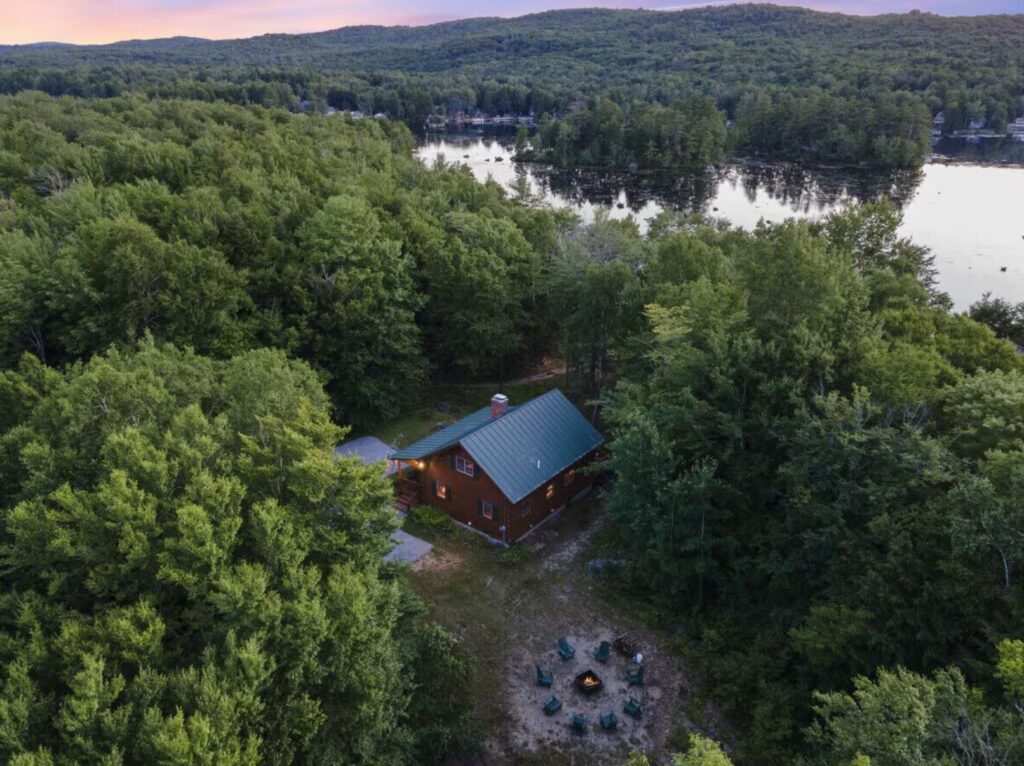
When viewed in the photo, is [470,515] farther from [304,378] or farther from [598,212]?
[598,212]

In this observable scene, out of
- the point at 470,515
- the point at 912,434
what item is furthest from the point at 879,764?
the point at 470,515

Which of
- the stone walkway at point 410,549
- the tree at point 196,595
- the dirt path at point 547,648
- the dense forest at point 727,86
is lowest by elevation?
the stone walkway at point 410,549

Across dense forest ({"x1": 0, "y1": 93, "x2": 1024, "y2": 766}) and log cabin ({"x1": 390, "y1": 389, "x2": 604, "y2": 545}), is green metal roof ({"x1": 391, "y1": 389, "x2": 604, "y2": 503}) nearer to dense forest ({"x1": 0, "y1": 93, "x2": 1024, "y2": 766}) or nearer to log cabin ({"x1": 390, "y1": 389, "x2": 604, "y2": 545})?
log cabin ({"x1": 390, "y1": 389, "x2": 604, "y2": 545})

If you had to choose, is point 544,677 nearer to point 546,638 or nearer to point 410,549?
point 546,638

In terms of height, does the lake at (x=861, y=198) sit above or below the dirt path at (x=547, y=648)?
above

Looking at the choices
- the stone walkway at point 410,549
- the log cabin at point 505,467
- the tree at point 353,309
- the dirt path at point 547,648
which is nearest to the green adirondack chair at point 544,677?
the dirt path at point 547,648

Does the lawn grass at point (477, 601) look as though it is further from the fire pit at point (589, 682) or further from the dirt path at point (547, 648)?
the fire pit at point (589, 682)

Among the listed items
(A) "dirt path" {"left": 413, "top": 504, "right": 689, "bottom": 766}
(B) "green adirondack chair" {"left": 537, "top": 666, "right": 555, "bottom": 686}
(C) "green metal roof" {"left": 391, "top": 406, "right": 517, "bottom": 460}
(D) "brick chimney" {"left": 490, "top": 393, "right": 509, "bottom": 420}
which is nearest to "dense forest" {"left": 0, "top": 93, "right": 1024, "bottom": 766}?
(A) "dirt path" {"left": 413, "top": 504, "right": 689, "bottom": 766}
